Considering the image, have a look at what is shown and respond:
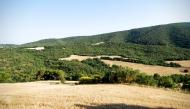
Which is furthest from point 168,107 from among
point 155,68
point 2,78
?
point 155,68

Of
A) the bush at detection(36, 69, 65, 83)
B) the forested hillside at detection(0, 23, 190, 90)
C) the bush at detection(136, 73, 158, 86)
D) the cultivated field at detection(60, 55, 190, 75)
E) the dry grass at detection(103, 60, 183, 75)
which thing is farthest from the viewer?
the forested hillside at detection(0, 23, 190, 90)

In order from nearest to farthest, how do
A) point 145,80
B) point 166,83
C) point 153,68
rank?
point 145,80, point 166,83, point 153,68

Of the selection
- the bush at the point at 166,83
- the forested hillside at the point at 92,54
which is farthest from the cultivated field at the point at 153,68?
the bush at the point at 166,83

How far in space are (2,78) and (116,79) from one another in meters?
34.6

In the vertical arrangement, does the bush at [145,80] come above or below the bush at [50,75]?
above

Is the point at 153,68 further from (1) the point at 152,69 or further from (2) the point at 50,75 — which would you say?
(2) the point at 50,75

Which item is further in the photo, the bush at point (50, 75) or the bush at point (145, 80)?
the bush at point (50, 75)

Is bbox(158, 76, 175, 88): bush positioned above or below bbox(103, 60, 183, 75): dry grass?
above

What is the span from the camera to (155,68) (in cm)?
10994

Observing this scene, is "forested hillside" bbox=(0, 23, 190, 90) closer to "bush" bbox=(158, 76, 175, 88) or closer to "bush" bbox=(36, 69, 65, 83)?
"bush" bbox=(36, 69, 65, 83)

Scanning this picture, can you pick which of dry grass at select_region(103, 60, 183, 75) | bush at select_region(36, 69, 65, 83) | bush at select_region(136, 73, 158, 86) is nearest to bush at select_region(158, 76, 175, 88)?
bush at select_region(136, 73, 158, 86)

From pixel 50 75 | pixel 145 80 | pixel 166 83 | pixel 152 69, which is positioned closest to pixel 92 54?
pixel 152 69

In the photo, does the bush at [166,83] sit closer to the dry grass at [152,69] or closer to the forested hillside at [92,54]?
the forested hillside at [92,54]

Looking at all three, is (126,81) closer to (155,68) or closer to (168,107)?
(168,107)
